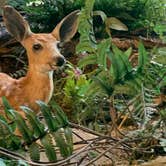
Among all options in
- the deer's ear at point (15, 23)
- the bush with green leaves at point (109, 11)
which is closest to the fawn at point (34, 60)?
the deer's ear at point (15, 23)

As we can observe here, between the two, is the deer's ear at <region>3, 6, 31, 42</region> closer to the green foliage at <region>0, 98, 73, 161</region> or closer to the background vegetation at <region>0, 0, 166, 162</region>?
the background vegetation at <region>0, 0, 166, 162</region>

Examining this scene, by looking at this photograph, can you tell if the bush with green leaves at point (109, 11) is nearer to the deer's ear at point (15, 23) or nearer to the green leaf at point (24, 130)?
the deer's ear at point (15, 23)

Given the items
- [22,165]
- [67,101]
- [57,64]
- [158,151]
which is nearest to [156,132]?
[158,151]

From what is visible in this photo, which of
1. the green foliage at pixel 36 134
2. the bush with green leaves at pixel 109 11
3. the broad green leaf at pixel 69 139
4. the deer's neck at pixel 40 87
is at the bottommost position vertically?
the bush with green leaves at pixel 109 11

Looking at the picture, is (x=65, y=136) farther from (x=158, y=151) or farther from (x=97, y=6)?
(x=97, y=6)

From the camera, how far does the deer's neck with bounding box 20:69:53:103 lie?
119 centimetres

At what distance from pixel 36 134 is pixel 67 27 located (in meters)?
0.50

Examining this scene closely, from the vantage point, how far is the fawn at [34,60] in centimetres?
117

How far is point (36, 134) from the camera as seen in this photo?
822 millimetres

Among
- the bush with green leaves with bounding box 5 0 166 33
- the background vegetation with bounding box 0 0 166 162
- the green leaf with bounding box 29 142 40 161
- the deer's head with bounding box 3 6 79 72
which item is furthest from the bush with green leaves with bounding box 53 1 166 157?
the bush with green leaves with bounding box 5 0 166 33

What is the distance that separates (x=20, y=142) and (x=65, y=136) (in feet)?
0.30

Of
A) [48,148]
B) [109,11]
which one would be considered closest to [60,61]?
[48,148]

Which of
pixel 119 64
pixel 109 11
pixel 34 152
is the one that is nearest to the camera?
pixel 34 152

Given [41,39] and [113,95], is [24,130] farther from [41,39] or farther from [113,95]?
[41,39]
